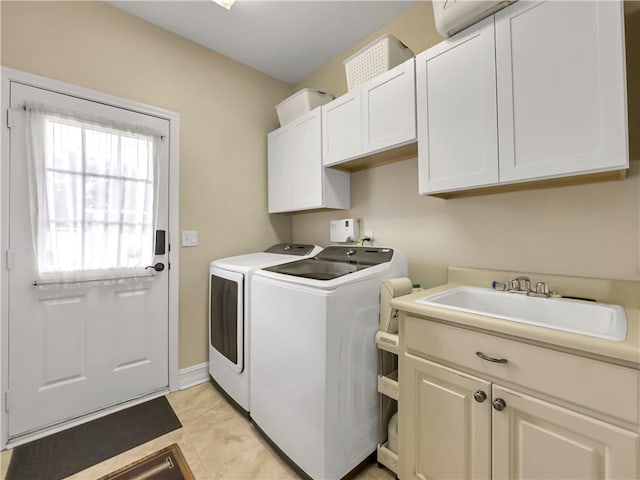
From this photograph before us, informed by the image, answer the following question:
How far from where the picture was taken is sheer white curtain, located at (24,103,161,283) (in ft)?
5.29

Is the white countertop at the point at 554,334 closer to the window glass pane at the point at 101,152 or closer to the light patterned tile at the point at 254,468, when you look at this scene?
the light patterned tile at the point at 254,468

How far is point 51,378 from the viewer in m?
1.66

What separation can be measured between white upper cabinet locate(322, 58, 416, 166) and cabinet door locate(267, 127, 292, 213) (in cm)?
47

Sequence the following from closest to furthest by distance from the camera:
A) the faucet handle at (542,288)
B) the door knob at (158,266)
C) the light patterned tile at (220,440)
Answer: the faucet handle at (542,288), the light patterned tile at (220,440), the door knob at (158,266)

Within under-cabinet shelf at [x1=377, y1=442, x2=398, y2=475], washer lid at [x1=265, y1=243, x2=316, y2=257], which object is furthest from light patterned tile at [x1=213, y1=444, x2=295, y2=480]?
washer lid at [x1=265, y1=243, x2=316, y2=257]

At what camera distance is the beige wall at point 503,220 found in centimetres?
115

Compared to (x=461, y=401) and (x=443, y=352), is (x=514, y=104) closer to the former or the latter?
(x=443, y=352)

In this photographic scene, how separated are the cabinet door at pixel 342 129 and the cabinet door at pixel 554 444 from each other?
148 cm

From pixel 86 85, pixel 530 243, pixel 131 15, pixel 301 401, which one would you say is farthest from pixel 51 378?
pixel 530 243

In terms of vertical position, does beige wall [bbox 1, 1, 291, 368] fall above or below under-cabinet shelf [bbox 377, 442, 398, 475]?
above

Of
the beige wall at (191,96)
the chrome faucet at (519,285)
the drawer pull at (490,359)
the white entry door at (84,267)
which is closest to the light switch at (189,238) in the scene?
the beige wall at (191,96)

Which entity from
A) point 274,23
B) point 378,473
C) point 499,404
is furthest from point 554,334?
point 274,23

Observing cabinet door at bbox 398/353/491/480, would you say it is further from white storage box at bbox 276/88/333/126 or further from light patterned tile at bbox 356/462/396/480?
white storage box at bbox 276/88/333/126

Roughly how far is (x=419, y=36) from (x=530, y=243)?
4.90ft
